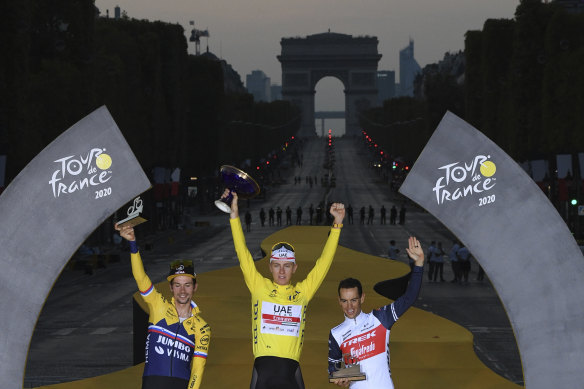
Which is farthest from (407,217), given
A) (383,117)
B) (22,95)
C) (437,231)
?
(383,117)

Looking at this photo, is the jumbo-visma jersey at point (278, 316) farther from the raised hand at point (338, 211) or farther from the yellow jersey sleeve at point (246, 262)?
the raised hand at point (338, 211)

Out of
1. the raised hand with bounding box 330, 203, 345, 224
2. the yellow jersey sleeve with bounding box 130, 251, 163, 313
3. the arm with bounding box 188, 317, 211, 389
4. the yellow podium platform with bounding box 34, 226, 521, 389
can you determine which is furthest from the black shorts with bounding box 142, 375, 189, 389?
the yellow podium platform with bounding box 34, 226, 521, 389

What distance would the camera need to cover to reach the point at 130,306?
3244 centimetres

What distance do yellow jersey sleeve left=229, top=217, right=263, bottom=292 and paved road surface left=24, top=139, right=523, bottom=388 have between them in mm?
9810

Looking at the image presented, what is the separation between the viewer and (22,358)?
11.6 metres

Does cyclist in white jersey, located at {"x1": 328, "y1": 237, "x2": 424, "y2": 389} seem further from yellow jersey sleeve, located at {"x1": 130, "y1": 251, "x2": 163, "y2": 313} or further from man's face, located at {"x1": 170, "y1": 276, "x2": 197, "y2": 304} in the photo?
yellow jersey sleeve, located at {"x1": 130, "y1": 251, "x2": 163, "y2": 313}

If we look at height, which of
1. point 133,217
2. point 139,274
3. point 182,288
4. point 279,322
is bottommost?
point 279,322

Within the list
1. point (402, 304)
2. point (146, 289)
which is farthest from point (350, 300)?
point (146, 289)

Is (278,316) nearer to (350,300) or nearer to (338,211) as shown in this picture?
(350,300)

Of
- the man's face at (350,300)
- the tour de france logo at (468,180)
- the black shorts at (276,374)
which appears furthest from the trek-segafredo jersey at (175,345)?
the tour de france logo at (468,180)

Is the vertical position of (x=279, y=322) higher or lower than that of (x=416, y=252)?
lower

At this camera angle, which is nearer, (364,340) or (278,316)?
(364,340)

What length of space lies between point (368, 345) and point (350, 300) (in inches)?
18.6

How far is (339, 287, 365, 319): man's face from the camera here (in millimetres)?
10078
